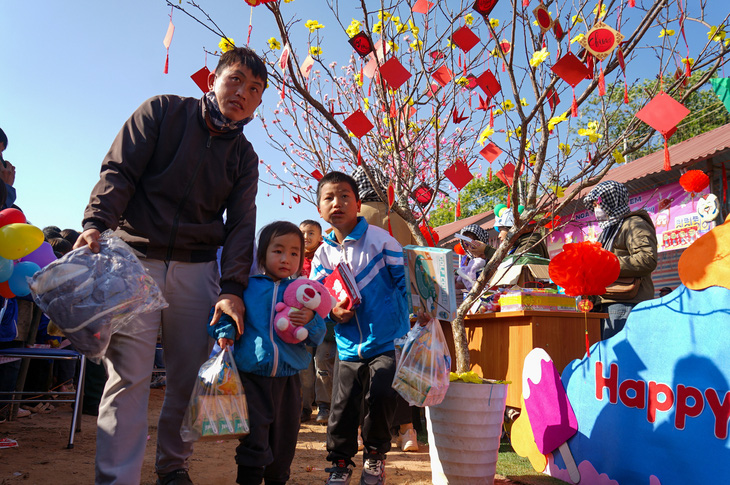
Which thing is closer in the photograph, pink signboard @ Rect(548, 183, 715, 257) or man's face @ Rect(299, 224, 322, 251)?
man's face @ Rect(299, 224, 322, 251)

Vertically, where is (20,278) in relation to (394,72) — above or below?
below

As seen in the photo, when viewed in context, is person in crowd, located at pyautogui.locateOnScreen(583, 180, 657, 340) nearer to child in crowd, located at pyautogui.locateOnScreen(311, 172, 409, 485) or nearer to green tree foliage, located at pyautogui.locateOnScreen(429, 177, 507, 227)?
child in crowd, located at pyautogui.locateOnScreen(311, 172, 409, 485)

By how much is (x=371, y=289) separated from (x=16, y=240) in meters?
1.99

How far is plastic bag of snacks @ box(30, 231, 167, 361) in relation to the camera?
1.59 meters

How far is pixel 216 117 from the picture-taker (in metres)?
2.12

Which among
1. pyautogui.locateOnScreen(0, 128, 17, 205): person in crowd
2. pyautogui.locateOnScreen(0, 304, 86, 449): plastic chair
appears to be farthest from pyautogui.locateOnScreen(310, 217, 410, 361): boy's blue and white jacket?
pyautogui.locateOnScreen(0, 128, 17, 205): person in crowd

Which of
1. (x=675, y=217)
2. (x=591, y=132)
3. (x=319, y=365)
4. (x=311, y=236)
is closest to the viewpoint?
(x=591, y=132)

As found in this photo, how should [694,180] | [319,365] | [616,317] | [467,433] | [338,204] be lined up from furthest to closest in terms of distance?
[694,180] → [319,365] → [616,317] → [338,204] → [467,433]

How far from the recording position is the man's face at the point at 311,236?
4.56m

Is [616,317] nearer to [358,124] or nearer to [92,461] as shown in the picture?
[358,124]

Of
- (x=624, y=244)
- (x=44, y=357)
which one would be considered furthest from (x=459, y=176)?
(x=44, y=357)

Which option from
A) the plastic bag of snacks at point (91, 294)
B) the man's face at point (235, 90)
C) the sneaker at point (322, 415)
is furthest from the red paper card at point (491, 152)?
the sneaker at point (322, 415)

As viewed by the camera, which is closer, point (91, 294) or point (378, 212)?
point (91, 294)

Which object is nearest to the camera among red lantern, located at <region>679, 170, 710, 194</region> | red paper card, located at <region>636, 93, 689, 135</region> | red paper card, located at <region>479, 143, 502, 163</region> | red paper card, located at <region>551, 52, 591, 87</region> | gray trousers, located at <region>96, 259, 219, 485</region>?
gray trousers, located at <region>96, 259, 219, 485</region>
